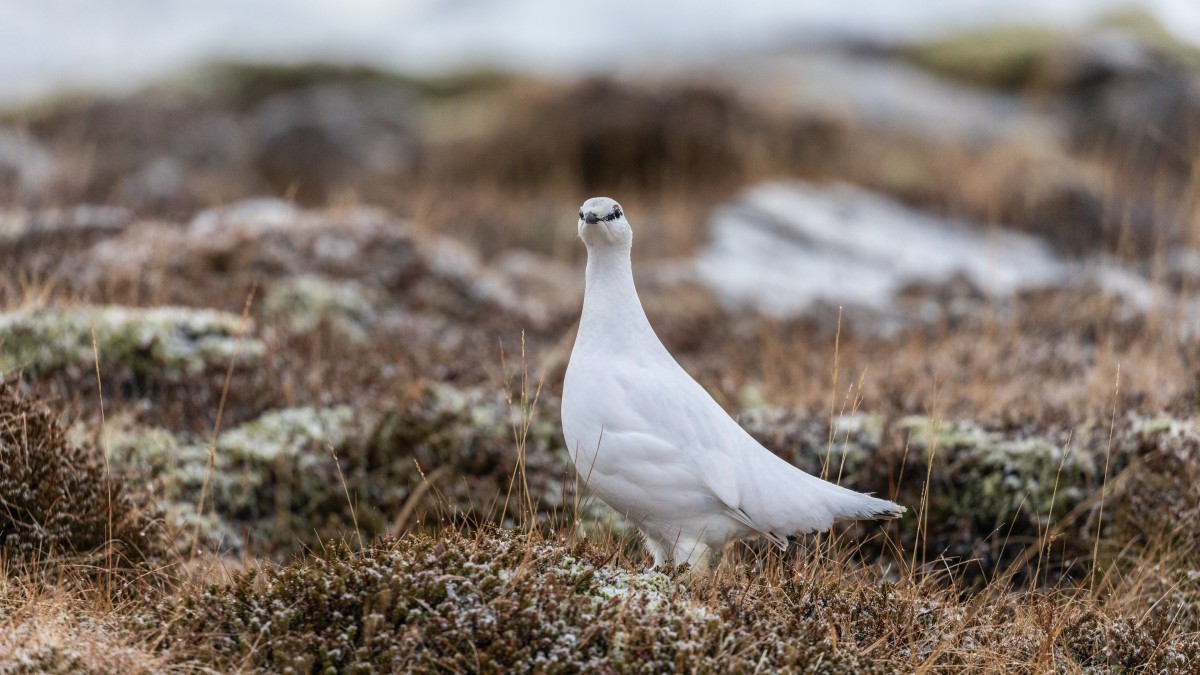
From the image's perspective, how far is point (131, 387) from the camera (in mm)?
6613

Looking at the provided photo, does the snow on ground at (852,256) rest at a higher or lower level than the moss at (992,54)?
lower

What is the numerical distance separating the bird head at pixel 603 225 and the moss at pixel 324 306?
4.32 m

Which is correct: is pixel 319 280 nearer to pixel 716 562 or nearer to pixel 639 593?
pixel 716 562

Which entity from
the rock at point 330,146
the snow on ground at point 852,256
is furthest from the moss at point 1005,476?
the rock at point 330,146

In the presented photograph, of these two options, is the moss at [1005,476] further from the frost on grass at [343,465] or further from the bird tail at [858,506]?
the frost on grass at [343,465]

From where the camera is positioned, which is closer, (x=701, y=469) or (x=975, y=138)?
(x=701, y=469)

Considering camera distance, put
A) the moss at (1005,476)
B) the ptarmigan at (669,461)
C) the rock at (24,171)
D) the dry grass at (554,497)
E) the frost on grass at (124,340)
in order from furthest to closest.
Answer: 1. the rock at (24,171)
2. the frost on grass at (124,340)
3. the moss at (1005,476)
4. the ptarmigan at (669,461)
5. the dry grass at (554,497)

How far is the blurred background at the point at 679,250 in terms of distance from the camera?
658 centimetres

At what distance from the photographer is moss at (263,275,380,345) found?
855 centimetres

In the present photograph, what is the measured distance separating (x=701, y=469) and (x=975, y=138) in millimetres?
19178

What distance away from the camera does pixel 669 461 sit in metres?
4.16

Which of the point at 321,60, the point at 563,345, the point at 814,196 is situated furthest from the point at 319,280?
the point at 321,60

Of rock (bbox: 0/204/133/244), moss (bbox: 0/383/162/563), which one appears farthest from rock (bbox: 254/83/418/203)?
moss (bbox: 0/383/162/563)

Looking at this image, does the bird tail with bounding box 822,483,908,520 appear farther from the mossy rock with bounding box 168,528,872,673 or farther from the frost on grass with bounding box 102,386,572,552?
the frost on grass with bounding box 102,386,572,552
